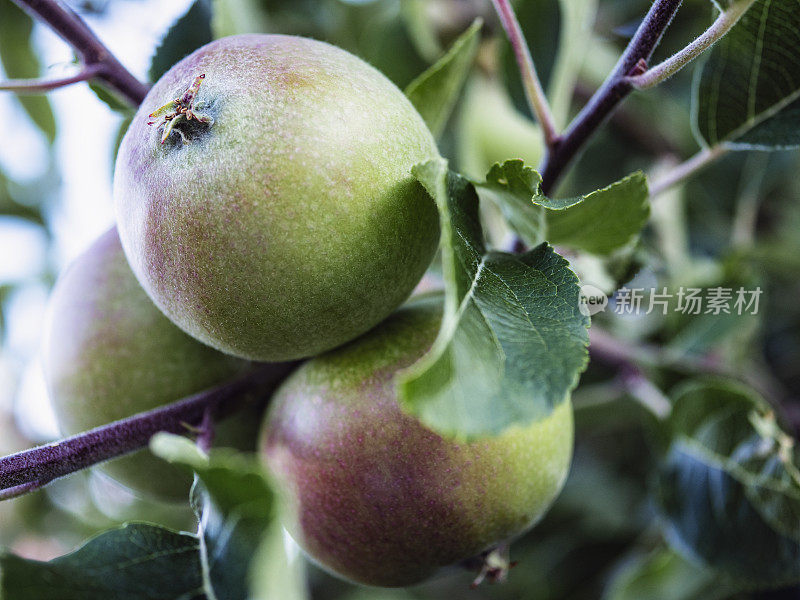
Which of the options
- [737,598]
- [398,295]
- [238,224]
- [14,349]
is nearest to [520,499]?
[398,295]

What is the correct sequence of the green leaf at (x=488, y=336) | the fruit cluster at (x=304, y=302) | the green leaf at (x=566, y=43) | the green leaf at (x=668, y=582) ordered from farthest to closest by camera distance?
the green leaf at (x=668, y=582), the green leaf at (x=566, y=43), the fruit cluster at (x=304, y=302), the green leaf at (x=488, y=336)

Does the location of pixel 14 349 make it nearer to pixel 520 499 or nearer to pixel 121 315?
pixel 121 315

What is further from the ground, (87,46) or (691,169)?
(87,46)

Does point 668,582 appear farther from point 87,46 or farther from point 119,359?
point 87,46

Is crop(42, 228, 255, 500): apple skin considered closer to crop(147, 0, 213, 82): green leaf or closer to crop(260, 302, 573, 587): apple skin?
crop(260, 302, 573, 587): apple skin

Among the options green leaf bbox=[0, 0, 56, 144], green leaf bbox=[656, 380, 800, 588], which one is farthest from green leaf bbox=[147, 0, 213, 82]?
green leaf bbox=[656, 380, 800, 588]

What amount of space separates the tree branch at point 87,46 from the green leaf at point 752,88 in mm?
713

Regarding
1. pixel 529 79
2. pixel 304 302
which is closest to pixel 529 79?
pixel 529 79

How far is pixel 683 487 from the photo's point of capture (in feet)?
3.69

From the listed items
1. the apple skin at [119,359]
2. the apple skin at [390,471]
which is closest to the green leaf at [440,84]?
the apple skin at [390,471]

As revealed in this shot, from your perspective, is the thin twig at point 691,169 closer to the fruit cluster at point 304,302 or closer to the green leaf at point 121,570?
the fruit cluster at point 304,302

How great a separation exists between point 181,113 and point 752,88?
0.68 m

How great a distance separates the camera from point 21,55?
142cm

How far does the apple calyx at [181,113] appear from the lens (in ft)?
2.00
